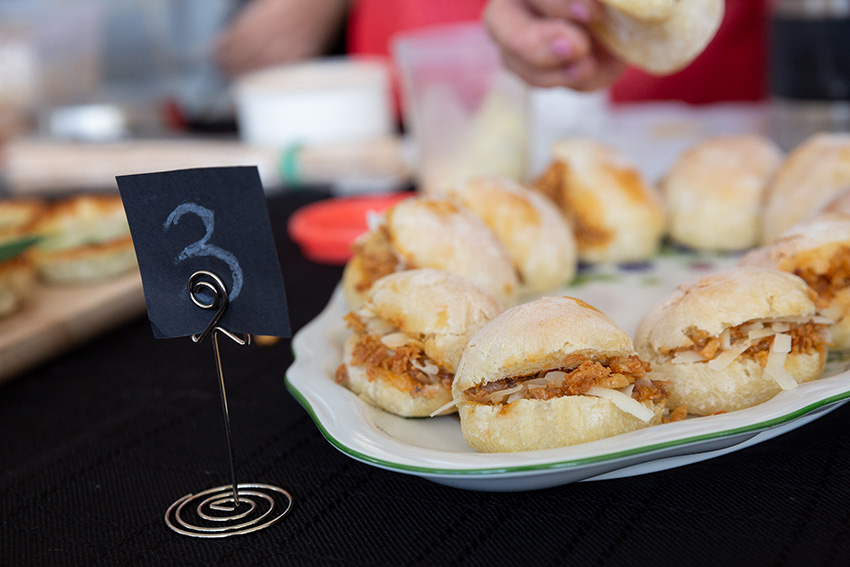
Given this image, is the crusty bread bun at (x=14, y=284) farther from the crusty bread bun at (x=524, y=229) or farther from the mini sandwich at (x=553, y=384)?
the mini sandwich at (x=553, y=384)

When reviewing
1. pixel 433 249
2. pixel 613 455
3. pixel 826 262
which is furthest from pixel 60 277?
pixel 826 262

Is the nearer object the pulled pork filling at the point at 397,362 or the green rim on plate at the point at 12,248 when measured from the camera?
the pulled pork filling at the point at 397,362

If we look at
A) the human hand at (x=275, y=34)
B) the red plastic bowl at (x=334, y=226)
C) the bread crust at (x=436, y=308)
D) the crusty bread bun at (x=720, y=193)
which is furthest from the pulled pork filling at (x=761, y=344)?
the human hand at (x=275, y=34)

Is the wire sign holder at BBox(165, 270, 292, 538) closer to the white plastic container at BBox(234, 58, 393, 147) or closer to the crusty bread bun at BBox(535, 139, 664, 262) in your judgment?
the crusty bread bun at BBox(535, 139, 664, 262)

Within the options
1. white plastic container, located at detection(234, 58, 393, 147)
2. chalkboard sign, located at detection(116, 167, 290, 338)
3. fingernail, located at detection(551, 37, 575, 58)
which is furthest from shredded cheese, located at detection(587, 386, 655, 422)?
white plastic container, located at detection(234, 58, 393, 147)

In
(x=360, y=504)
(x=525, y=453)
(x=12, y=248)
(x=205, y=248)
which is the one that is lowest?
(x=360, y=504)

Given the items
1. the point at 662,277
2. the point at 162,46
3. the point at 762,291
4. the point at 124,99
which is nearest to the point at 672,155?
the point at 662,277

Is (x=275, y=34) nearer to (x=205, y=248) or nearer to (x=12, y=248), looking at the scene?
(x=12, y=248)
